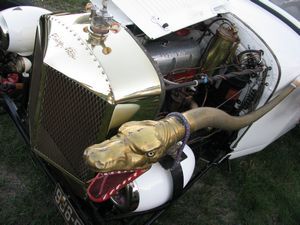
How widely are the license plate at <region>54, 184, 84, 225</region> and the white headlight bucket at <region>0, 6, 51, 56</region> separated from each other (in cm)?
87

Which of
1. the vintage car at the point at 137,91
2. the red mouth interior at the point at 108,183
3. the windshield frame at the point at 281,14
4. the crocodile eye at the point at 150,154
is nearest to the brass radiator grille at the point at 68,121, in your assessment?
the vintage car at the point at 137,91

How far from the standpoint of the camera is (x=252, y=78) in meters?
2.31

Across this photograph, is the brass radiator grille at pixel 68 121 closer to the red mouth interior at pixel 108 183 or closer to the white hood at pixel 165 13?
the red mouth interior at pixel 108 183

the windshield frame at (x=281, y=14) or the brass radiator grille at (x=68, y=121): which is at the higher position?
the windshield frame at (x=281, y=14)

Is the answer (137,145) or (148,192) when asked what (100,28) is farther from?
(148,192)

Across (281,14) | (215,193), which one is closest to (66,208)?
(215,193)

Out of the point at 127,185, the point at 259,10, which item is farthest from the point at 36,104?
the point at 259,10

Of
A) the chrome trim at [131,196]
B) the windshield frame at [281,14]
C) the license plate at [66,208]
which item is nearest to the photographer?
the chrome trim at [131,196]

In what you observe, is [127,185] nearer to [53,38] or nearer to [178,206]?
[53,38]

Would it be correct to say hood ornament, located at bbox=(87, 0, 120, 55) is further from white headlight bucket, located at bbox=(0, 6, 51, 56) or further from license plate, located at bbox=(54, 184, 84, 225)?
license plate, located at bbox=(54, 184, 84, 225)

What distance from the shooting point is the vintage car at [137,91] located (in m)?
1.53

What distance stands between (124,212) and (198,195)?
45.9 inches

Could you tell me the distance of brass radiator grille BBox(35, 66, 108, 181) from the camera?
1658 millimetres

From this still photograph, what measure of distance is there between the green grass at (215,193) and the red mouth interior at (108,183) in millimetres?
927
